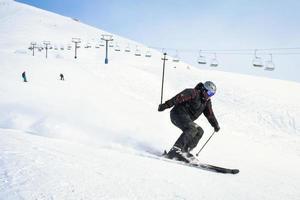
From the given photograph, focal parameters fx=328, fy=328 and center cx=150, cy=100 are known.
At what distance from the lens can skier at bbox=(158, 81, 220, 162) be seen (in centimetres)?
630

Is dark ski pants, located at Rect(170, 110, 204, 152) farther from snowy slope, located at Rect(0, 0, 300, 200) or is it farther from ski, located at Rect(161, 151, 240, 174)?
snowy slope, located at Rect(0, 0, 300, 200)

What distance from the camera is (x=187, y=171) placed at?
5047 mm

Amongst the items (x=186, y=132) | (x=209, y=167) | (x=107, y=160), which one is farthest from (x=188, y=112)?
(x=107, y=160)

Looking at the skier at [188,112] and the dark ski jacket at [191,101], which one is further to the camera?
the dark ski jacket at [191,101]

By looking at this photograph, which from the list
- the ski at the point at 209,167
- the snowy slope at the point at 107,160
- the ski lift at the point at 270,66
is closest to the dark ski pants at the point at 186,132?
the ski at the point at 209,167

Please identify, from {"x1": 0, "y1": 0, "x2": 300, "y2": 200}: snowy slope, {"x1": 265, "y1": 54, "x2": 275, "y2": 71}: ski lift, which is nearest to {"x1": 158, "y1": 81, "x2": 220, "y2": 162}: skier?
{"x1": 0, "y1": 0, "x2": 300, "y2": 200}: snowy slope

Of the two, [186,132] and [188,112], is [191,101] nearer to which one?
[188,112]

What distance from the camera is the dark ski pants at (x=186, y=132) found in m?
6.32

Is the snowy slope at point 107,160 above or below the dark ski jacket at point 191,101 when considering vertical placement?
below

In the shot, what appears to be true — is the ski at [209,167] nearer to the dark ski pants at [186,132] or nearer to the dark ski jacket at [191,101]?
the dark ski pants at [186,132]

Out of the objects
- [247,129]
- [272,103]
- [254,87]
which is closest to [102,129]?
[247,129]

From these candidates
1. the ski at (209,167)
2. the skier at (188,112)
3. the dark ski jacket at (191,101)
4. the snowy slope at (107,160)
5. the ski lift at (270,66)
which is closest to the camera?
the snowy slope at (107,160)

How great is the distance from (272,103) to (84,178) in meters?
39.8

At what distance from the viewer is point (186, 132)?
639cm
